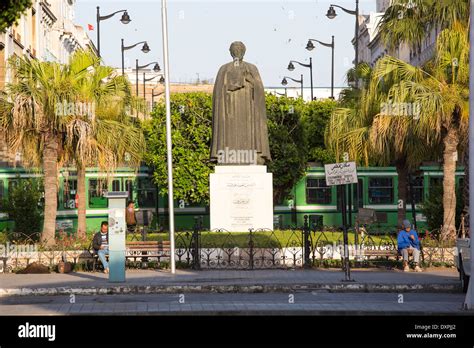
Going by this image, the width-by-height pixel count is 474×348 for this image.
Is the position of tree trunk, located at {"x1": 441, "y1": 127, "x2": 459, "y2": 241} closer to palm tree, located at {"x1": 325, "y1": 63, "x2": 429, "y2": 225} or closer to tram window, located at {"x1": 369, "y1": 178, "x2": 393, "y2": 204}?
palm tree, located at {"x1": 325, "y1": 63, "x2": 429, "y2": 225}

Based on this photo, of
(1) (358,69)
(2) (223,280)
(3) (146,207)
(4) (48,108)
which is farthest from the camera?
(3) (146,207)

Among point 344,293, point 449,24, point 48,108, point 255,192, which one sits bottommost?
point 344,293

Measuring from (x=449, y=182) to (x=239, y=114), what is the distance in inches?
260

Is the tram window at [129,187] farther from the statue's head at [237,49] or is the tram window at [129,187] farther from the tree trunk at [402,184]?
the statue's head at [237,49]

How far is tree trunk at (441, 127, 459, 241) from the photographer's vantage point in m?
32.7

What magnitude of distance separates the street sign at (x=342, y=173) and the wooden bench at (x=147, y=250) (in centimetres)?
589

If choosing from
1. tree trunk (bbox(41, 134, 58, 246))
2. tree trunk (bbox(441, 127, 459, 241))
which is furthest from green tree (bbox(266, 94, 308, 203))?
tree trunk (bbox(41, 134, 58, 246))

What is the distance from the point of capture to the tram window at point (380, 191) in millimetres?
46750

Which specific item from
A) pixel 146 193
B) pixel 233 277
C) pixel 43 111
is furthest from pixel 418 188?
pixel 233 277

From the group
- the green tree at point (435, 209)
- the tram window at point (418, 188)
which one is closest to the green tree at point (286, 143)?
the tram window at point (418, 188)

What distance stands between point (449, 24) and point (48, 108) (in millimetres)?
12075

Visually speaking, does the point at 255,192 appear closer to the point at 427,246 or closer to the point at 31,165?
the point at 427,246

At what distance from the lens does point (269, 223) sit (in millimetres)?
30828
